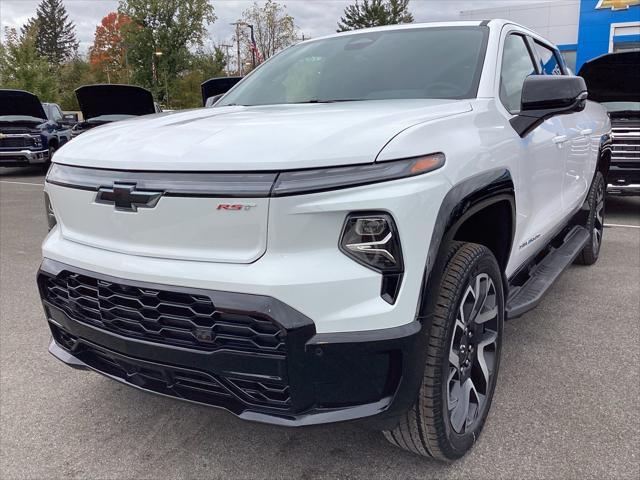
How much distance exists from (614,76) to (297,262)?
7294mm

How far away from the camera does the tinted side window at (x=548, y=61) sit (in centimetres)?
378

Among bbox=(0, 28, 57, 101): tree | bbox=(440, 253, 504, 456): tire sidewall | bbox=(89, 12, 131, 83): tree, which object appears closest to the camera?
bbox=(440, 253, 504, 456): tire sidewall

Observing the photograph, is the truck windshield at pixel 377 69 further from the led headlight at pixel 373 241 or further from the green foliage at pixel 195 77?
the green foliage at pixel 195 77

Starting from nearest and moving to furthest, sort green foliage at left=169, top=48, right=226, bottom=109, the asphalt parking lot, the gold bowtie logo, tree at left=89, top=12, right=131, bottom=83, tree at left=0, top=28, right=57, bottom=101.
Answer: the asphalt parking lot
the gold bowtie logo
tree at left=0, top=28, right=57, bottom=101
green foliage at left=169, top=48, right=226, bottom=109
tree at left=89, top=12, right=131, bottom=83

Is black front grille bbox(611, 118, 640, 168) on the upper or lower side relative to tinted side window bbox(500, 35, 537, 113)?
lower

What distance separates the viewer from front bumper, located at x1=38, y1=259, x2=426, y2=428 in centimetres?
173

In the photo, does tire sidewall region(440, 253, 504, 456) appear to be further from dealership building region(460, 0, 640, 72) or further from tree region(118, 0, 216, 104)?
tree region(118, 0, 216, 104)

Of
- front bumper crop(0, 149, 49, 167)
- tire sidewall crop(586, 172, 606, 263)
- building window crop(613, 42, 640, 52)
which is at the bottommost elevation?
front bumper crop(0, 149, 49, 167)

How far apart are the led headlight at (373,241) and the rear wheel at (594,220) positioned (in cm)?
360

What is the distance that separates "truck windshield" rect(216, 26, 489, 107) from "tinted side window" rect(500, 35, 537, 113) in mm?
Result: 171

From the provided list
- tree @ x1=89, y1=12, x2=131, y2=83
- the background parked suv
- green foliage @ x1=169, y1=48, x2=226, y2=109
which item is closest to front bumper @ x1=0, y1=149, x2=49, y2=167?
the background parked suv

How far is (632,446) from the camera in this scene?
2.35 metres

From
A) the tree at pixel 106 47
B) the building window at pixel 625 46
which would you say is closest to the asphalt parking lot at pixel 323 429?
the building window at pixel 625 46

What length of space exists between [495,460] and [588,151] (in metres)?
2.84
